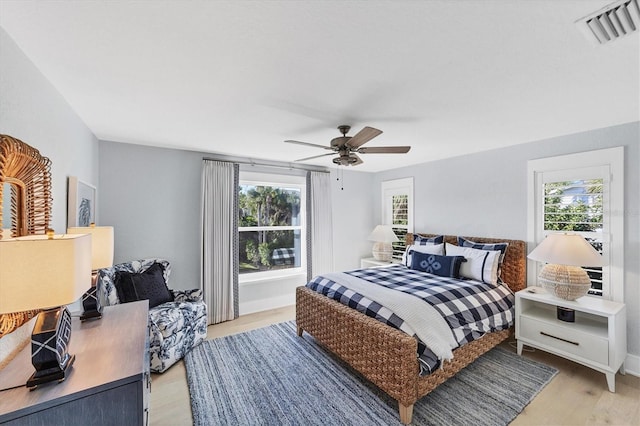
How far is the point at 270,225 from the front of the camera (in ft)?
14.5

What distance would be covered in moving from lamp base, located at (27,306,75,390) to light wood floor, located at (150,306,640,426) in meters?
1.30

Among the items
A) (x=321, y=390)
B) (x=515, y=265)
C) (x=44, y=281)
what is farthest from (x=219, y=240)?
(x=515, y=265)

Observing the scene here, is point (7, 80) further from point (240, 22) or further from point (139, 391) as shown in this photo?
point (139, 391)

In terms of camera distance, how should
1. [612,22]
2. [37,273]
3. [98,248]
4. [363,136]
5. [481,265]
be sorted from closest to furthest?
[37,273]
[612,22]
[98,248]
[363,136]
[481,265]

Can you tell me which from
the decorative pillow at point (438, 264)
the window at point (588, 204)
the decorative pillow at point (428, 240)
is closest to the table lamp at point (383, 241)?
the decorative pillow at point (428, 240)

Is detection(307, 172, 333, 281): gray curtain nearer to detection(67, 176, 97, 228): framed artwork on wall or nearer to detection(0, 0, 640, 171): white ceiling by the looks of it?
detection(0, 0, 640, 171): white ceiling

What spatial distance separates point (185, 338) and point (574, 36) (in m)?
3.69

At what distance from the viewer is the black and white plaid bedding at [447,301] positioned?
2316 mm

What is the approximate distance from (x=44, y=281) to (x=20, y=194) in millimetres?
729

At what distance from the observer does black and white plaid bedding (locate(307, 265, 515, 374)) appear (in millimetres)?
2316

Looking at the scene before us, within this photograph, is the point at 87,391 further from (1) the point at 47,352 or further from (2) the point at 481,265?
(2) the point at 481,265

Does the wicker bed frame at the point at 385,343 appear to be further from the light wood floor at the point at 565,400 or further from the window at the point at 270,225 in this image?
the window at the point at 270,225

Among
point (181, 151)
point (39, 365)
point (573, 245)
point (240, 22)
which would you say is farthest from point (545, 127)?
point (181, 151)

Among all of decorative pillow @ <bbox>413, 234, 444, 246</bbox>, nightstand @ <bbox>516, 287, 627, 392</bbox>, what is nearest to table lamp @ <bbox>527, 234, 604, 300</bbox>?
nightstand @ <bbox>516, 287, 627, 392</bbox>
